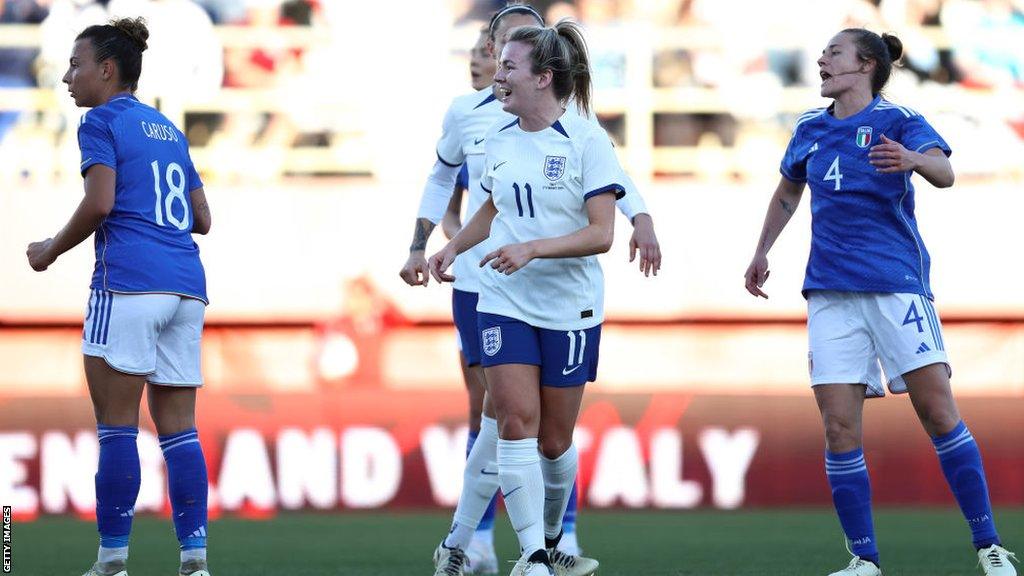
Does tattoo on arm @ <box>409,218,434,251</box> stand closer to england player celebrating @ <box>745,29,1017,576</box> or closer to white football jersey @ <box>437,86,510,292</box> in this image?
white football jersey @ <box>437,86,510,292</box>

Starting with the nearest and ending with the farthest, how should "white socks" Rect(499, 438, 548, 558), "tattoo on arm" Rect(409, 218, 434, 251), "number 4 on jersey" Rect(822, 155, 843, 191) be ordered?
1. "white socks" Rect(499, 438, 548, 558)
2. "number 4 on jersey" Rect(822, 155, 843, 191)
3. "tattoo on arm" Rect(409, 218, 434, 251)

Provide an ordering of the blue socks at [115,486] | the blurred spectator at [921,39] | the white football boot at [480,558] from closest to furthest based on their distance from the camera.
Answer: the blue socks at [115,486] → the white football boot at [480,558] → the blurred spectator at [921,39]

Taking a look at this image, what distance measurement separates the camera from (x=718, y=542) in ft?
26.9

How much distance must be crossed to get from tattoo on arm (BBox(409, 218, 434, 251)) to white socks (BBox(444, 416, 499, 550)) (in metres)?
0.62

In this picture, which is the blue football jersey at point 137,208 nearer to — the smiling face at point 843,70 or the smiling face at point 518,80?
the smiling face at point 518,80

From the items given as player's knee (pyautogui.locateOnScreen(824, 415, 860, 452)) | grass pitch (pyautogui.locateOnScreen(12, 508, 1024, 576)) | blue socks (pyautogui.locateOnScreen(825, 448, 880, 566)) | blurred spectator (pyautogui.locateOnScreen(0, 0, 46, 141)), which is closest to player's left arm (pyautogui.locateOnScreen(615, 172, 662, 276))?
player's knee (pyautogui.locateOnScreen(824, 415, 860, 452))

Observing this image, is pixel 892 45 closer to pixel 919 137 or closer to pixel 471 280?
pixel 919 137

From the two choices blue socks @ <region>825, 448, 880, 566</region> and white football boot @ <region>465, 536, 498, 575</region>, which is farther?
white football boot @ <region>465, 536, 498, 575</region>

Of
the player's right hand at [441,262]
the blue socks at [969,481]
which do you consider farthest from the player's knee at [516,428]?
the blue socks at [969,481]

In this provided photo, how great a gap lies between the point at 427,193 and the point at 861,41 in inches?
63.8

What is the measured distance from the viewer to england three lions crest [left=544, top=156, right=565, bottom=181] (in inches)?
208

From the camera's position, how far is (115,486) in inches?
208

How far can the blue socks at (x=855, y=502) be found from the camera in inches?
221

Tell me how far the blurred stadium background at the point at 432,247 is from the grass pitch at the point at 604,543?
305mm
